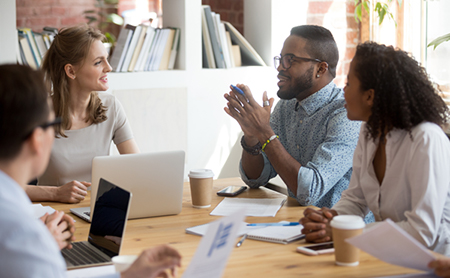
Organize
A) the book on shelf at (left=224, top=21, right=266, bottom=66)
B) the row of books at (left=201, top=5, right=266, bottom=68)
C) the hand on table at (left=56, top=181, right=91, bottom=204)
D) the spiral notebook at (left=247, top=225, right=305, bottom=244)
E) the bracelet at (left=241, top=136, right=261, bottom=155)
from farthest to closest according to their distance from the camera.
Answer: the book on shelf at (left=224, top=21, right=266, bottom=66)
the row of books at (left=201, top=5, right=266, bottom=68)
the bracelet at (left=241, top=136, right=261, bottom=155)
the hand on table at (left=56, top=181, right=91, bottom=204)
the spiral notebook at (left=247, top=225, right=305, bottom=244)

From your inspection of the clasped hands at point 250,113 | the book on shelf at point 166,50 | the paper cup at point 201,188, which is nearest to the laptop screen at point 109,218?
the paper cup at point 201,188

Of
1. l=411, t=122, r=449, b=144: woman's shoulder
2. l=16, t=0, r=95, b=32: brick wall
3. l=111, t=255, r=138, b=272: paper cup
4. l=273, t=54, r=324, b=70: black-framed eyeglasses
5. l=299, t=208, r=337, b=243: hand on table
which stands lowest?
l=299, t=208, r=337, b=243: hand on table

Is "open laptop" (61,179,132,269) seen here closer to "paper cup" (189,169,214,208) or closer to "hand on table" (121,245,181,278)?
"hand on table" (121,245,181,278)

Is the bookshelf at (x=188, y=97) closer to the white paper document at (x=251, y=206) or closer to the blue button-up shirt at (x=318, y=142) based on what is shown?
the blue button-up shirt at (x=318, y=142)

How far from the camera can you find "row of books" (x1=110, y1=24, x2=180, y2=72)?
2961 millimetres

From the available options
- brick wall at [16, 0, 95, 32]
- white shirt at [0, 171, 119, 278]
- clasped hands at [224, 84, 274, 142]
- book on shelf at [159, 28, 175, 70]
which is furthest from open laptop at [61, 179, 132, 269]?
brick wall at [16, 0, 95, 32]

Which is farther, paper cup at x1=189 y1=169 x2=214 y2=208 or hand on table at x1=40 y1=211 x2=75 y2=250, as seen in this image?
paper cup at x1=189 y1=169 x2=214 y2=208

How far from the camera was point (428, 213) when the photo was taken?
1286 mm

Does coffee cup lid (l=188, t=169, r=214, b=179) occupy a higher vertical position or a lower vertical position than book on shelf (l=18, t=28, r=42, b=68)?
lower

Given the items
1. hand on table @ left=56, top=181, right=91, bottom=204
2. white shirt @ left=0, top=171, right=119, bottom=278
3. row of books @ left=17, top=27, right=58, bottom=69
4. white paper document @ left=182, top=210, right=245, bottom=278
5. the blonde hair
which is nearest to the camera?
white shirt @ left=0, top=171, right=119, bottom=278

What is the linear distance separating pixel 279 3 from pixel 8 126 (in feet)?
9.10

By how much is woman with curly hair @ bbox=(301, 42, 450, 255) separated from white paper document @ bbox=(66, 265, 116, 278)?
0.52m

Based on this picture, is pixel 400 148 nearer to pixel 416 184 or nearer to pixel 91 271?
pixel 416 184

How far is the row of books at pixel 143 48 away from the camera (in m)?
2.96
